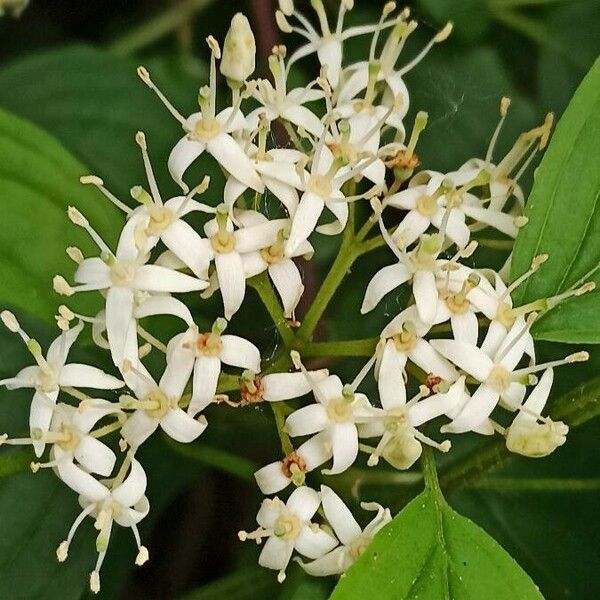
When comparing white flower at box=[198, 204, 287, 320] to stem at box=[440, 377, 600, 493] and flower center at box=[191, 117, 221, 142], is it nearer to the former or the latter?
flower center at box=[191, 117, 221, 142]

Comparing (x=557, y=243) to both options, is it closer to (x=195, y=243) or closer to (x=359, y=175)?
(x=359, y=175)

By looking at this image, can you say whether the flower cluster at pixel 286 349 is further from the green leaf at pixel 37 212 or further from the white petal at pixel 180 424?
the green leaf at pixel 37 212

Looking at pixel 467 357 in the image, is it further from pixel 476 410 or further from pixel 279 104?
pixel 279 104

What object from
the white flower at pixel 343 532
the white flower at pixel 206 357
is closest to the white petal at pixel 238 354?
the white flower at pixel 206 357

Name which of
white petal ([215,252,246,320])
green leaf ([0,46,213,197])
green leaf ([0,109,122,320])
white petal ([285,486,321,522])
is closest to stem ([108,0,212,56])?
green leaf ([0,46,213,197])

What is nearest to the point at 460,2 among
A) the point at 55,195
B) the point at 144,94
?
the point at 144,94

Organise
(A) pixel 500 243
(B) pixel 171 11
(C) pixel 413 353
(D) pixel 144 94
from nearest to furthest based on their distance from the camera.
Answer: (C) pixel 413 353 → (A) pixel 500 243 → (D) pixel 144 94 → (B) pixel 171 11

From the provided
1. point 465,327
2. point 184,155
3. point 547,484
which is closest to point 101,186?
point 184,155
